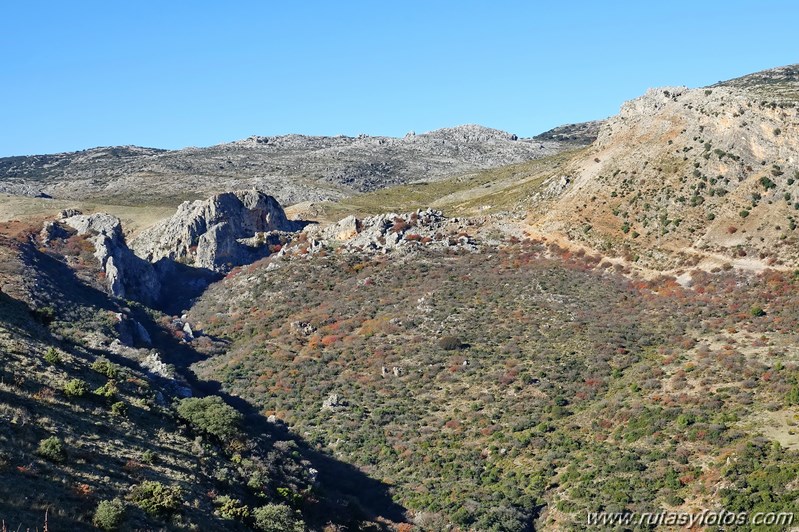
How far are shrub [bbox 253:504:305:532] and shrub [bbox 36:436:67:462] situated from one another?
7377 mm

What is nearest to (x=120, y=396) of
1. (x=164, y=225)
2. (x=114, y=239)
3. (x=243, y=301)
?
(x=243, y=301)

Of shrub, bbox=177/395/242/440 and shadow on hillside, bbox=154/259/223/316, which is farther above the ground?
shadow on hillside, bbox=154/259/223/316

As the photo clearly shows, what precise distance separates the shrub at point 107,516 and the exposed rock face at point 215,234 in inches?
2803

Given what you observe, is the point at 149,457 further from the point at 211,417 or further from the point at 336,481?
the point at 336,481

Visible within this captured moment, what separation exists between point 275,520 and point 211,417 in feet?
40.0

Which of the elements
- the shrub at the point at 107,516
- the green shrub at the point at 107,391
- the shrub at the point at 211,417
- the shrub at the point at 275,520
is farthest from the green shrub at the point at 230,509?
the shrub at the point at 211,417

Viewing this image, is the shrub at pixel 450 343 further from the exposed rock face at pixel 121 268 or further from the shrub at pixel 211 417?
the exposed rock face at pixel 121 268

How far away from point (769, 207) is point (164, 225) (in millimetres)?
80644

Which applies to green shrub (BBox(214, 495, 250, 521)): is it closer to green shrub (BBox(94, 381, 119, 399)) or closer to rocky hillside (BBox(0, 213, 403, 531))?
rocky hillside (BBox(0, 213, 403, 531))

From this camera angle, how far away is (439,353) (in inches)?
1999


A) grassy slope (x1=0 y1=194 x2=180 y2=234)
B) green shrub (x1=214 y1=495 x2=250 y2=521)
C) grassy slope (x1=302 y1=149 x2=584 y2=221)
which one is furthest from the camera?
grassy slope (x1=0 y1=194 x2=180 y2=234)

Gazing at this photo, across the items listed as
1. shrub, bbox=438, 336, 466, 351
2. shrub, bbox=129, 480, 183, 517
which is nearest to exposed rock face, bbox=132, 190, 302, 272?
shrub, bbox=438, 336, 466, 351

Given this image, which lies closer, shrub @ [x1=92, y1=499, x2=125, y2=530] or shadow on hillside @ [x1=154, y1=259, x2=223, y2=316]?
shrub @ [x1=92, y1=499, x2=125, y2=530]

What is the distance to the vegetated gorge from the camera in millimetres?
26734
